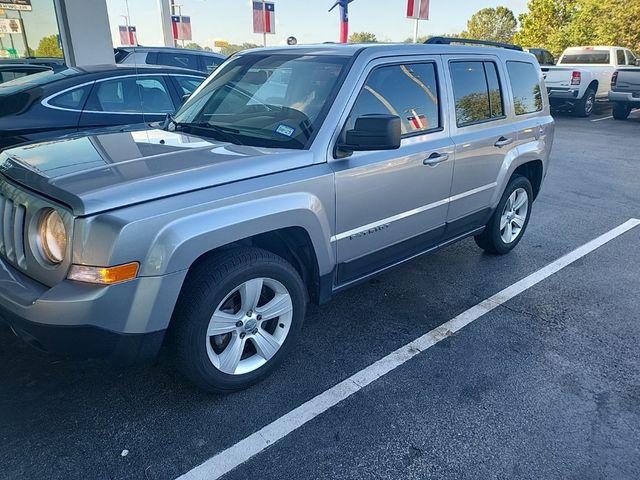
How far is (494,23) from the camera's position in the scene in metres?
60.4

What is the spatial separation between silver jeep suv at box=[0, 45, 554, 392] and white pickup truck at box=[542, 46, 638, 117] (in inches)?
487

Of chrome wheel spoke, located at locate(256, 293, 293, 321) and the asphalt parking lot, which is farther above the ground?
chrome wheel spoke, located at locate(256, 293, 293, 321)

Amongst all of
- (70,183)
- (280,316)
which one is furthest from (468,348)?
(70,183)

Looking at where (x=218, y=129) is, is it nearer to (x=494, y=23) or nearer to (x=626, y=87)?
(x=626, y=87)

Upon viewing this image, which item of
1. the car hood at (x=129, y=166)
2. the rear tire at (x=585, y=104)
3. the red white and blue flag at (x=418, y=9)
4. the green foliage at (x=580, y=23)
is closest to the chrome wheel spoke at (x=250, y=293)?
the car hood at (x=129, y=166)

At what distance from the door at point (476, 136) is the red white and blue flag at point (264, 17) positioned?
14939 mm

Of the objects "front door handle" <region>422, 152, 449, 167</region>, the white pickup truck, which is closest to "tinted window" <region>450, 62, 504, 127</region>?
"front door handle" <region>422, 152, 449, 167</region>

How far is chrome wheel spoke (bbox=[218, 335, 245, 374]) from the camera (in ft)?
8.76

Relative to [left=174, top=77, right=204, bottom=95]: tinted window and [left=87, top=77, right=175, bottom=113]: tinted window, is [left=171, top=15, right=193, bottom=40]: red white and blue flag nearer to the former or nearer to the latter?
[left=174, top=77, right=204, bottom=95]: tinted window

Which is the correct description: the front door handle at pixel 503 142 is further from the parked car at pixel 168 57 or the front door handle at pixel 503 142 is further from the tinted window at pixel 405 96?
the parked car at pixel 168 57

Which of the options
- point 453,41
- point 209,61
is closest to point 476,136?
point 453,41

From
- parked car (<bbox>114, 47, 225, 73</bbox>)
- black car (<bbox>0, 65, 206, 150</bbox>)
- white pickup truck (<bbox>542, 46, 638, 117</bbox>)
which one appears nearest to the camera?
black car (<bbox>0, 65, 206, 150</bbox>)

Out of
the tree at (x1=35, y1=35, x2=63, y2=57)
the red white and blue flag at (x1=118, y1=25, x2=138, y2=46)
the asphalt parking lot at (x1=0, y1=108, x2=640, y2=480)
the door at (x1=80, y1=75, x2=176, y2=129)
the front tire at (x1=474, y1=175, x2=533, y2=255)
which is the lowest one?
the asphalt parking lot at (x1=0, y1=108, x2=640, y2=480)

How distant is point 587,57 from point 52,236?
60.5ft
